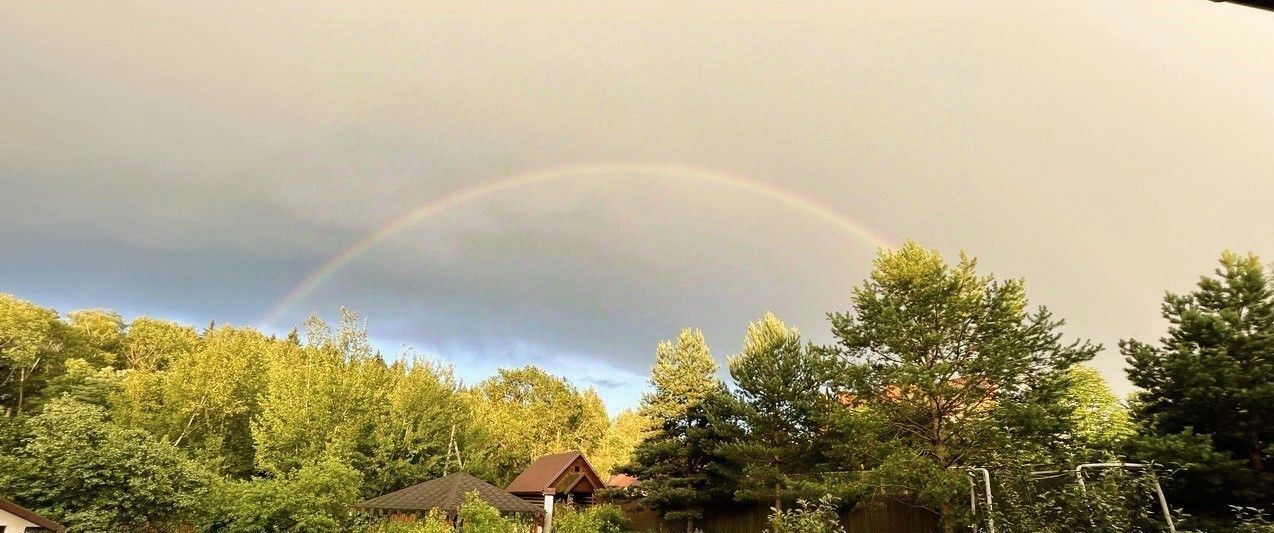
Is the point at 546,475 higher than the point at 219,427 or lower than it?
lower

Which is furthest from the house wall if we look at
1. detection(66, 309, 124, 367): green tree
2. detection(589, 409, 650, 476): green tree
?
detection(589, 409, 650, 476): green tree

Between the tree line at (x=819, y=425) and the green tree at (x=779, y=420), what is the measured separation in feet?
0.31

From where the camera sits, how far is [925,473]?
17547 millimetres

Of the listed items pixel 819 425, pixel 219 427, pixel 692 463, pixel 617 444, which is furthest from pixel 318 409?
pixel 617 444

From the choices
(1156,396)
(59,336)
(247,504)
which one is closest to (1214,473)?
(1156,396)

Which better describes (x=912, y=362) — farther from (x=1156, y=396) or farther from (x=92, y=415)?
(x=92, y=415)

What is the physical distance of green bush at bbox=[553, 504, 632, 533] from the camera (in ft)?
79.6

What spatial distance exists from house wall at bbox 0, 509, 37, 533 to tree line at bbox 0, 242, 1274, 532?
285 cm

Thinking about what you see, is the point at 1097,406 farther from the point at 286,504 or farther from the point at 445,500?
the point at 286,504

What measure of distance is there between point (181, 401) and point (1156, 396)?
42.2m

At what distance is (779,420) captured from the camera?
81.5 feet

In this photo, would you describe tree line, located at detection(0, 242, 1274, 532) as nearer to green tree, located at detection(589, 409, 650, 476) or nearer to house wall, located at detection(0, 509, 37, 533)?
house wall, located at detection(0, 509, 37, 533)

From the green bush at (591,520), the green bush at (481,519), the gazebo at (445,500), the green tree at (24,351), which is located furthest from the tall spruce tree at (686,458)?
the green tree at (24,351)

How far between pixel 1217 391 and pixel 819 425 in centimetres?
1212
